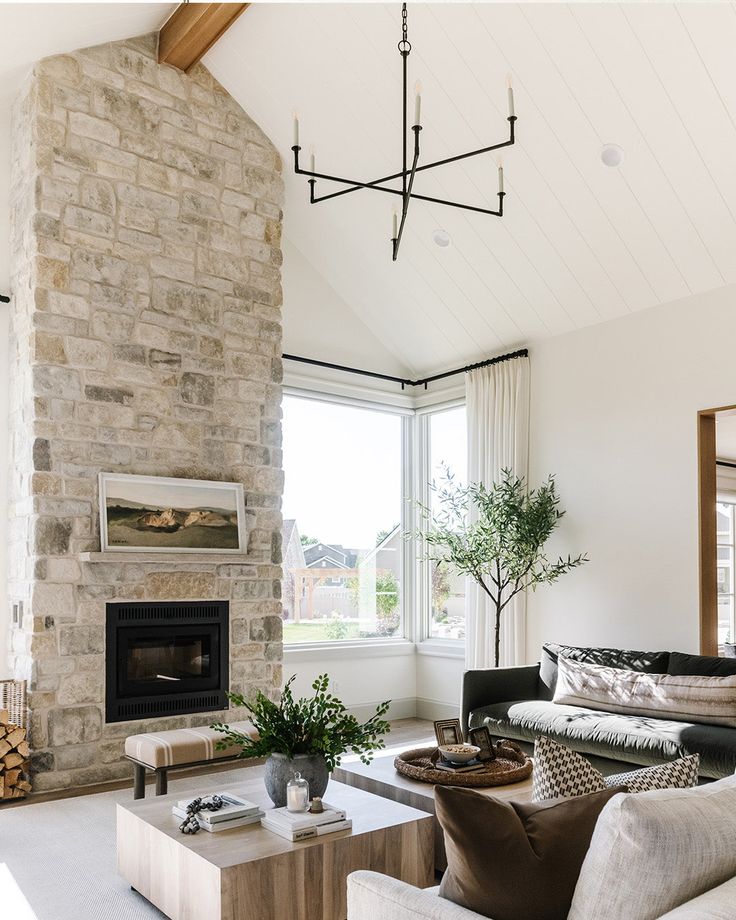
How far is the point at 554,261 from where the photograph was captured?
546cm

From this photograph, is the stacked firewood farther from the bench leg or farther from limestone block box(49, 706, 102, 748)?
the bench leg

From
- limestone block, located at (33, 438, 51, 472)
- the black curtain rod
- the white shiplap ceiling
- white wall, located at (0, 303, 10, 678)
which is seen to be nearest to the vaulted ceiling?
the white shiplap ceiling

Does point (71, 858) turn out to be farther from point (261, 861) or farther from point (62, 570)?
point (62, 570)

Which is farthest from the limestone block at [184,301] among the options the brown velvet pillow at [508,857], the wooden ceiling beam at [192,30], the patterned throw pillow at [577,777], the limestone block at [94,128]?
the brown velvet pillow at [508,857]

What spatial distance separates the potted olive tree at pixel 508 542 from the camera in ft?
18.2

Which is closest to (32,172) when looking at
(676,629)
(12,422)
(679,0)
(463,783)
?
(12,422)

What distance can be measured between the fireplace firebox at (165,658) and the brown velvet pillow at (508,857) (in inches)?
145

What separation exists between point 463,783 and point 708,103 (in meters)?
3.38

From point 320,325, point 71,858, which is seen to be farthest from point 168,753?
point 320,325

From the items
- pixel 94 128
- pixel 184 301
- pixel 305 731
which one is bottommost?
pixel 305 731

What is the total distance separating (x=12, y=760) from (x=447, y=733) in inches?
93.1

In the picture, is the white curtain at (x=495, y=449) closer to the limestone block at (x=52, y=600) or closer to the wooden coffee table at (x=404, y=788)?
the wooden coffee table at (x=404, y=788)

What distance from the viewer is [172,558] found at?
16.6ft

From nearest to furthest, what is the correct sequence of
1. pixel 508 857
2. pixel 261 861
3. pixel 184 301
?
pixel 508 857
pixel 261 861
pixel 184 301
